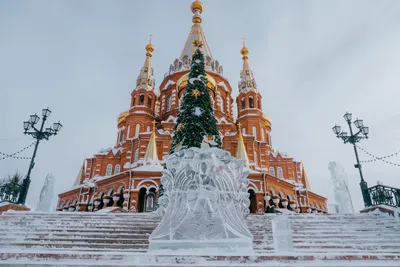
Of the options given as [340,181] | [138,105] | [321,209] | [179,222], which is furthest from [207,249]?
[321,209]

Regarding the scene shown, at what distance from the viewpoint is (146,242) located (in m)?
8.07

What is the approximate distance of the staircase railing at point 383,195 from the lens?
36.4 feet

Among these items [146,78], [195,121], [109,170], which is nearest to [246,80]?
[146,78]

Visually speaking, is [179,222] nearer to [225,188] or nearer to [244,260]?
[225,188]

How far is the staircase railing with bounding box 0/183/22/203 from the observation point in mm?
12346

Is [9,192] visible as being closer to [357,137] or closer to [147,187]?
[147,187]

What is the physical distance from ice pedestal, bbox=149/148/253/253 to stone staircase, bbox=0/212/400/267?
89 cm

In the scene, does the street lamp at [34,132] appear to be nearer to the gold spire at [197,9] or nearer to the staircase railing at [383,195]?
the staircase railing at [383,195]

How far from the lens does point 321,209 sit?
109 feet

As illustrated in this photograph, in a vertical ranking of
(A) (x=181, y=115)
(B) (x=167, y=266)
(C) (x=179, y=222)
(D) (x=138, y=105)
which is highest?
(D) (x=138, y=105)

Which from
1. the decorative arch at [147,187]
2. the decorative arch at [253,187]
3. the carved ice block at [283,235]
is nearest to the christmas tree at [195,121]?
the carved ice block at [283,235]

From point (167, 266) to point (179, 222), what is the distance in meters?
2.77

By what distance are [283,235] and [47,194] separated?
24226 millimetres

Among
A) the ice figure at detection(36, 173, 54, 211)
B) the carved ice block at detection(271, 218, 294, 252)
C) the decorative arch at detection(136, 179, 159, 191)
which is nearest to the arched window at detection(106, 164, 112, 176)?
the ice figure at detection(36, 173, 54, 211)
